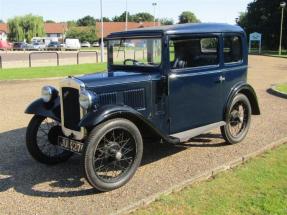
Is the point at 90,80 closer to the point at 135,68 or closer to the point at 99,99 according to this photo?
the point at 99,99

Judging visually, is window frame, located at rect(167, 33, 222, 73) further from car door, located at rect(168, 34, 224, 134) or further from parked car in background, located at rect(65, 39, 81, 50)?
parked car in background, located at rect(65, 39, 81, 50)

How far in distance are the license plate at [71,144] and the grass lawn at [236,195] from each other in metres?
1.18

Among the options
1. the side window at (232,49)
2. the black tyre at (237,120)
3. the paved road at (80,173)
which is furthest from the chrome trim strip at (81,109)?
the side window at (232,49)

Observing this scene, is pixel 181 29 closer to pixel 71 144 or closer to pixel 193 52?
pixel 193 52

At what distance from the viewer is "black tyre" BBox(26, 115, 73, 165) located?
232 inches

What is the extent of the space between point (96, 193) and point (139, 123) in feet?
3.62

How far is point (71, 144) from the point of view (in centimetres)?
525

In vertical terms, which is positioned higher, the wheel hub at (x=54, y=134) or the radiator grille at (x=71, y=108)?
the radiator grille at (x=71, y=108)

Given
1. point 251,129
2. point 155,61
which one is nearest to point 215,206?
point 155,61

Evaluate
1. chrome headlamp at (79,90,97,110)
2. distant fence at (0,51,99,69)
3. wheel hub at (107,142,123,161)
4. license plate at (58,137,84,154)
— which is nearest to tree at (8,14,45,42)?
distant fence at (0,51,99,69)

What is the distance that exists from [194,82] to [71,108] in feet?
6.07

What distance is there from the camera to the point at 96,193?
4.95 meters

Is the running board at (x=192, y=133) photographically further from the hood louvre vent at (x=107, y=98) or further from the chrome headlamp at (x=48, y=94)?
the chrome headlamp at (x=48, y=94)

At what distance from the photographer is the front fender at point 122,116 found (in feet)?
15.7
